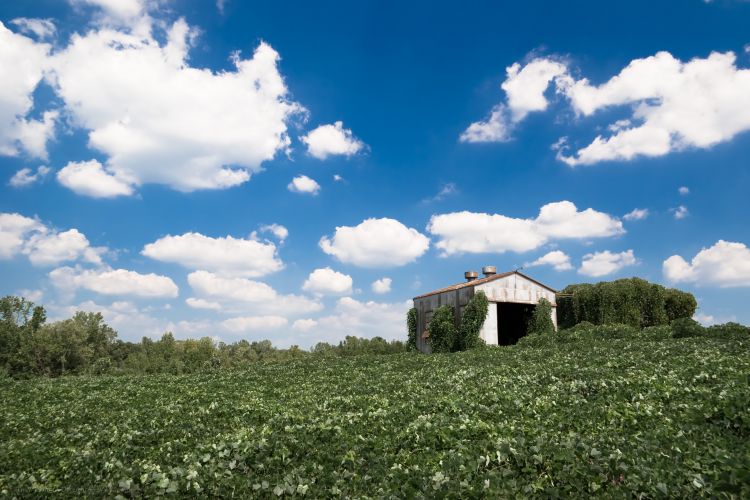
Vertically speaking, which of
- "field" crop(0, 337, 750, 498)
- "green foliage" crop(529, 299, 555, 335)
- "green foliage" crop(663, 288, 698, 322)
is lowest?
"field" crop(0, 337, 750, 498)

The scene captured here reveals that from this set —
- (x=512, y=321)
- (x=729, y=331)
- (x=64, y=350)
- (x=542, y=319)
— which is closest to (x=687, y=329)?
(x=729, y=331)

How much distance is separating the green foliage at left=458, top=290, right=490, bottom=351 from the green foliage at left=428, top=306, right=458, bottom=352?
0.85 meters

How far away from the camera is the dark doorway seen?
43844mm

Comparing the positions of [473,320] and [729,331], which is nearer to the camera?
[729,331]

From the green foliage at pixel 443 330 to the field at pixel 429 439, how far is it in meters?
22.3

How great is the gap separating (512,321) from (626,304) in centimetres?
Answer: 1018

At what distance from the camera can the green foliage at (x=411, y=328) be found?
4550cm

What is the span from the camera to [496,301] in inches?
1571

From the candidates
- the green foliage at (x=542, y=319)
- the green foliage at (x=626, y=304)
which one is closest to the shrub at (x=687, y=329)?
the green foliage at (x=542, y=319)

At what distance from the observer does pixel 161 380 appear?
26203 mm

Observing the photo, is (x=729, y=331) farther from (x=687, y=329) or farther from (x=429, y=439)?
(x=429, y=439)

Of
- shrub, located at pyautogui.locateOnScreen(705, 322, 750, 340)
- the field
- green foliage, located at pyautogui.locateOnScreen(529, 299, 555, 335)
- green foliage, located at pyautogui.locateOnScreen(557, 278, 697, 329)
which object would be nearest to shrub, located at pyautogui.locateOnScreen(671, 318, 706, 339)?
shrub, located at pyautogui.locateOnScreen(705, 322, 750, 340)

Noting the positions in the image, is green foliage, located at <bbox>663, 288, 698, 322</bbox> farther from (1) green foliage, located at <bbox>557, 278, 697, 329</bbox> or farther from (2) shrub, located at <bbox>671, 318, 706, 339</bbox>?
(2) shrub, located at <bbox>671, 318, 706, 339</bbox>

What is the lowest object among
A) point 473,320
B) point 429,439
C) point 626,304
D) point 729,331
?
point 429,439
